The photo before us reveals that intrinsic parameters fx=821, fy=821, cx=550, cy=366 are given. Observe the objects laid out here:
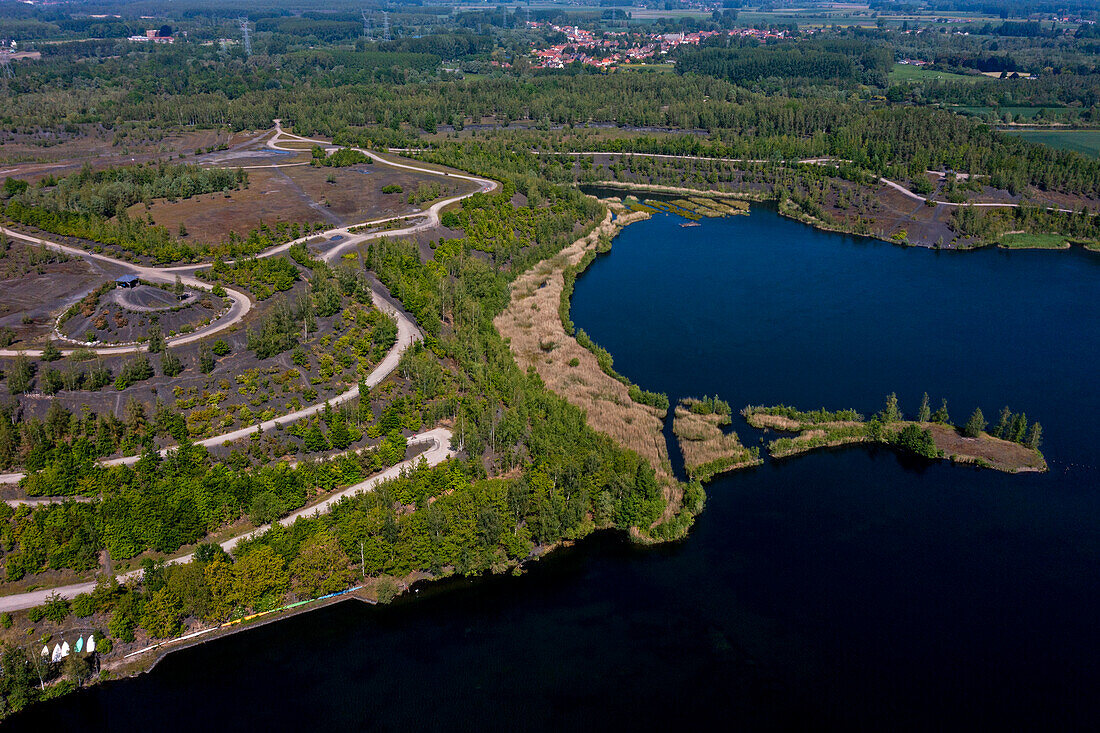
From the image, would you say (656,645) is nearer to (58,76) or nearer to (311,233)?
(311,233)

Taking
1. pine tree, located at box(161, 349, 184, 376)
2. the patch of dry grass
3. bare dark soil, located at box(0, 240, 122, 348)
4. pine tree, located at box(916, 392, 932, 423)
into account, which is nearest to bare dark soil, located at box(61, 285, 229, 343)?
bare dark soil, located at box(0, 240, 122, 348)

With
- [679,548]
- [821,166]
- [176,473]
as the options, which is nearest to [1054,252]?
[821,166]

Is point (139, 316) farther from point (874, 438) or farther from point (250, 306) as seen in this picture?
point (874, 438)

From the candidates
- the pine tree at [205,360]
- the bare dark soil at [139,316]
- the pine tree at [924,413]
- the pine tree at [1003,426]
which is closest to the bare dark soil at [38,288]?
the bare dark soil at [139,316]

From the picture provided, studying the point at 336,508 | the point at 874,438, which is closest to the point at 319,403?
the point at 336,508

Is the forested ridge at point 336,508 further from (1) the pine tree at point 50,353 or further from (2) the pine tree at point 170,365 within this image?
(1) the pine tree at point 50,353
